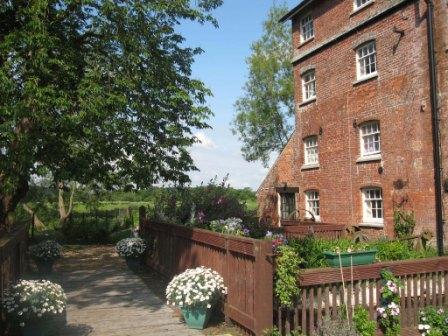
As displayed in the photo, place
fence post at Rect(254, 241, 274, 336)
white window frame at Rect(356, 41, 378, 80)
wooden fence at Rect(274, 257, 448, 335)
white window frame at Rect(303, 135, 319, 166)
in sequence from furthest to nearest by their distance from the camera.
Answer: white window frame at Rect(303, 135, 319, 166)
white window frame at Rect(356, 41, 378, 80)
wooden fence at Rect(274, 257, 448, 335)
fence post at Rect(254, 241, 274, 336)

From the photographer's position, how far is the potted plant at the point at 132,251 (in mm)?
13430

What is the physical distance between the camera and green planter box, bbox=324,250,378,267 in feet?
24.2

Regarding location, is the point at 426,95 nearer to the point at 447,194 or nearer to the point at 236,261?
the point at 447,194

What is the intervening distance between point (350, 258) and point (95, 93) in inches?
240

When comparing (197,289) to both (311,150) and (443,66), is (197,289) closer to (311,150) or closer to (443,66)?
(443,66)

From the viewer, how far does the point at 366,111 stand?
1742 cm

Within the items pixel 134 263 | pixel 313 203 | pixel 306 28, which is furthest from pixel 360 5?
pixel 134 263

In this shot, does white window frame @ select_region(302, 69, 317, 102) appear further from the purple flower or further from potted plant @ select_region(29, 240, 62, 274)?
potted plant @ select_region(29, 240, 62, 274)

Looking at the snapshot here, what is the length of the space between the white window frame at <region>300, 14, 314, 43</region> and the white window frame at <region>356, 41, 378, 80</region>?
12.1ft

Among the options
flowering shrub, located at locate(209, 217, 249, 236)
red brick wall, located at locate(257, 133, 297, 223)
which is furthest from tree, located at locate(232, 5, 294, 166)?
flowering shrub, located at locate(209, 217, 249, 236)

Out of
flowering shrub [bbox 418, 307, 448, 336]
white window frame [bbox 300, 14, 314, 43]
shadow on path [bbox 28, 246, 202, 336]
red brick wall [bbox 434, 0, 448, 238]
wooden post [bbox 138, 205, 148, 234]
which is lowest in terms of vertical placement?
shadow on path [bbox 28, 246, 202, 336]

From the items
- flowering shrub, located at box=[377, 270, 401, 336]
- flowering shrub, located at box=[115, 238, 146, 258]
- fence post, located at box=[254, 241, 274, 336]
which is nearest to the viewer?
fence post, located at box=[254, 241, 274, 336]

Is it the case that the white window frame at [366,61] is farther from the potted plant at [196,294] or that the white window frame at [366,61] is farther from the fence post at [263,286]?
the fence post at [263,286]

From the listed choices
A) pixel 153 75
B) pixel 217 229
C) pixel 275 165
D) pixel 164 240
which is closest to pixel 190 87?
pixel 153 75
